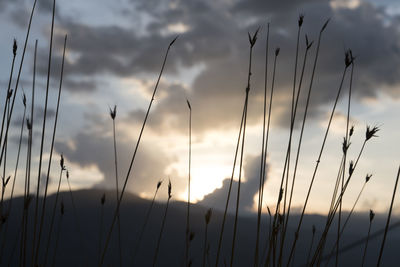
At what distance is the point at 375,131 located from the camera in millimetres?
1913

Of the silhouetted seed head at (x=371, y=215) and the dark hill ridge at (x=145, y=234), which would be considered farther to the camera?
the dark hill ridge at (x=145, y=234)

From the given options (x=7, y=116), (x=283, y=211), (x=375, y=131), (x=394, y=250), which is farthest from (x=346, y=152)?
(x=394, y=250)

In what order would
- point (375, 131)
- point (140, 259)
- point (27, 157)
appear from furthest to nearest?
point (140, 259)
point (27, 157)
point (375, 131)

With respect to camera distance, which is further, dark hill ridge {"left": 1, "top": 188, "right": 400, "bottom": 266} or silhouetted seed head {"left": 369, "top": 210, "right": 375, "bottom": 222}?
dark hill ridge {"left": 1, "top": 188, "right": 400, "bottom": 266}

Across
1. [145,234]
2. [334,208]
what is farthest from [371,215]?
[145,234]

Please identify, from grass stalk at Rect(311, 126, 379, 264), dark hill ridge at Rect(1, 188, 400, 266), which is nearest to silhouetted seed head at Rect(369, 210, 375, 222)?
grass stalk at Rect(311, 126, 379, 264)

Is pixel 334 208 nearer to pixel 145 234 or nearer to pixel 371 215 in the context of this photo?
pixel 371 215

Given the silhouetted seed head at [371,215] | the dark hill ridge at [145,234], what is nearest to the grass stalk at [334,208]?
the silhouetted seed head at [371,215]

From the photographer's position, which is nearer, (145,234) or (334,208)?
(334,208)

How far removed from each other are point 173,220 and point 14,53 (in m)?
21.9

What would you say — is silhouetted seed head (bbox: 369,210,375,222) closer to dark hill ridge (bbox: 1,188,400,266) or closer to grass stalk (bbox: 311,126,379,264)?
grass stalk (bbox: 311,126,379,264)

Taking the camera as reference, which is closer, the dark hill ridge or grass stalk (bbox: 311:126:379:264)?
grass stalk (bbox: 311:126:379:264)

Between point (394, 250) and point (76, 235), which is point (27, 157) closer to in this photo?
point (76, 235)

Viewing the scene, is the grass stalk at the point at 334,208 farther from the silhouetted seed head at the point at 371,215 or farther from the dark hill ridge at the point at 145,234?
the dark hill ridge at the point at 145,234
